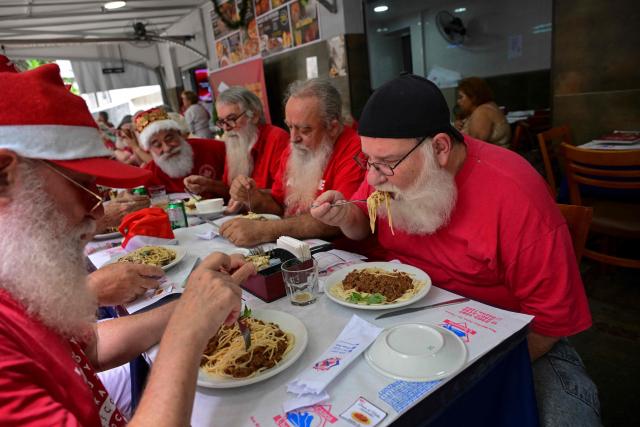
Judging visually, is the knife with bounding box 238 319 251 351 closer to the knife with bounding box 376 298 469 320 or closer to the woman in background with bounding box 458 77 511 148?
the knife with bounding box 376 298 469 320

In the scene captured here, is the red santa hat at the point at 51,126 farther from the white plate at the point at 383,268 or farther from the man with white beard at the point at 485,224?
the man with white beard at the point at 485,224

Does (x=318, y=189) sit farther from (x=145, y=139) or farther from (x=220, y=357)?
(x=145, y=139)

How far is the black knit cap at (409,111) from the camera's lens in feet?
4.80

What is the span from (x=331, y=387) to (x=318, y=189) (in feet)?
5.92

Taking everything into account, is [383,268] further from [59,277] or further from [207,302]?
[59,277]

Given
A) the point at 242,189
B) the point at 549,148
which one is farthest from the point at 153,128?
the point at 549,148

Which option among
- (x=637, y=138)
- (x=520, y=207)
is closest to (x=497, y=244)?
(x=520, y=207)

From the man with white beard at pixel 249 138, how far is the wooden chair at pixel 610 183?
2283 millimetres

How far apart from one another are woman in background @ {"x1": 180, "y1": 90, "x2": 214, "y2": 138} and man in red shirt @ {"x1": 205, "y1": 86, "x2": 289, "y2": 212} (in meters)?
4.53

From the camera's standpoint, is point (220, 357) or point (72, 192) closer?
point (72, 192)

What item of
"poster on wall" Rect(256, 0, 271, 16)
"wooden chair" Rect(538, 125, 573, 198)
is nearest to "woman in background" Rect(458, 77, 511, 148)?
"wooden chair" Rect(538, 125, 573, 198)

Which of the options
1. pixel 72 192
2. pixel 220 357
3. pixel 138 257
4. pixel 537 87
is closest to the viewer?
pixel 72 192

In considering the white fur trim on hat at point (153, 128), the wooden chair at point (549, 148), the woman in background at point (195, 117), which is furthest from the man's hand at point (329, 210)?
the woman in background at point (195, 117)

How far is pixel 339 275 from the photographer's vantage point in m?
1.54
